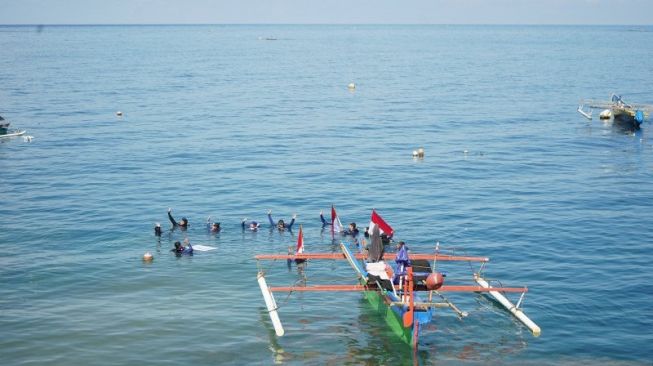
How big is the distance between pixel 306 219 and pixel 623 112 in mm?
61815

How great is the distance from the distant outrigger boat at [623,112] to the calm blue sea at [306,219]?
230 cm

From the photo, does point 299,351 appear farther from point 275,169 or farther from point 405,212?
point 275,169

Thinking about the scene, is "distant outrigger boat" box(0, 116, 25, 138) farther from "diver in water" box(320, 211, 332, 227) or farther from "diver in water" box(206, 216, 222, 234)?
"diver in water" box(320, 211, 332, 227)

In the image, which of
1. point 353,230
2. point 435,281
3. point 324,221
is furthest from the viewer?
point 324,221

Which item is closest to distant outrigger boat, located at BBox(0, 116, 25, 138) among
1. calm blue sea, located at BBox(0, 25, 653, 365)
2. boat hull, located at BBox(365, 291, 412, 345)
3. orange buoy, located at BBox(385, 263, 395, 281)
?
calm blue sea, located at BBox(0, 25, 653, 365)

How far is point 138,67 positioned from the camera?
19938 cm

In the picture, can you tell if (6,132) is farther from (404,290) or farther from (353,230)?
(404,290)

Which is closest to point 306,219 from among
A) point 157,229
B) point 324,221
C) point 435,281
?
point 324,221

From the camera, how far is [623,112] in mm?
101375

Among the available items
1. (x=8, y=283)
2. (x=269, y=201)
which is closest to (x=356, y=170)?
(x=269, y=201)

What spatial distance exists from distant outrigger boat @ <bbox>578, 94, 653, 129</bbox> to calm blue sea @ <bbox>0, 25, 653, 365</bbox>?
7.53 feet

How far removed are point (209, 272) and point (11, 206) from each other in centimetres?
2527

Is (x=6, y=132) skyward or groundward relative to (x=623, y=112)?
groundward

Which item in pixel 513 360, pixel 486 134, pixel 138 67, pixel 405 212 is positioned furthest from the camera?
pixel 138 67
